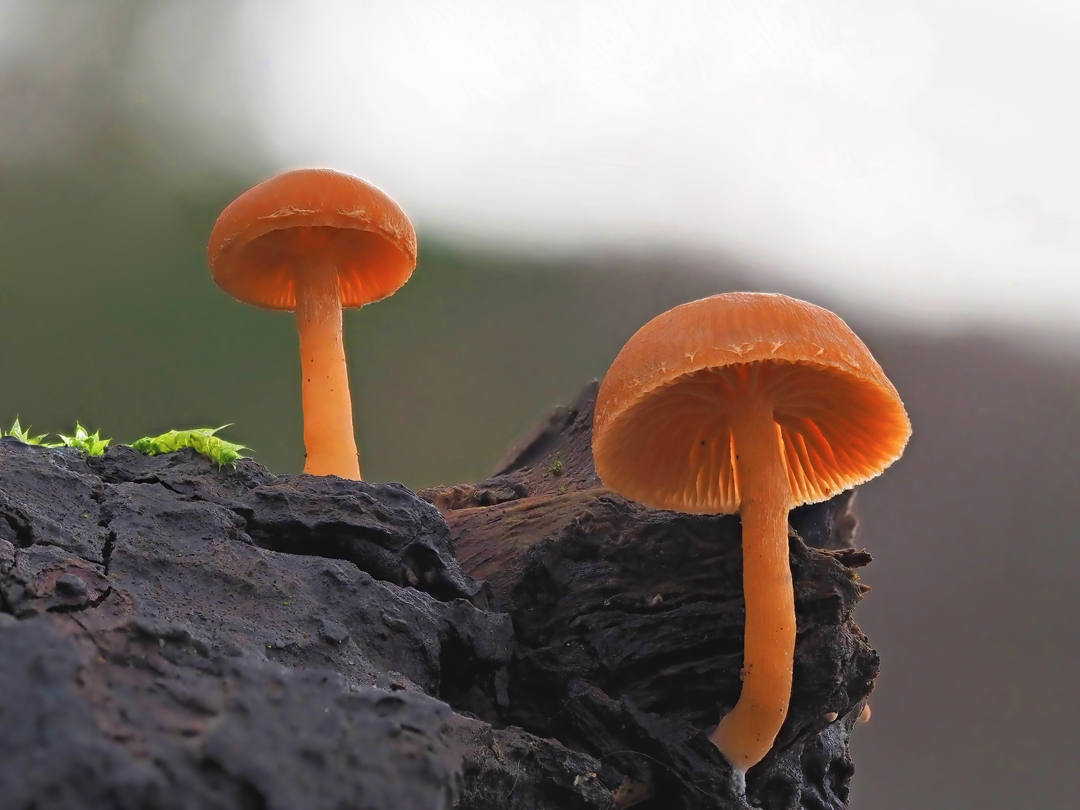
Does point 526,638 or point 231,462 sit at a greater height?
point 231,462

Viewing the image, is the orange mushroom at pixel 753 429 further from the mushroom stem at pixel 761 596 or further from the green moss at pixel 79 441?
the green moss at pixel 79 441

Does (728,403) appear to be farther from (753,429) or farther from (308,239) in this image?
(308,239)

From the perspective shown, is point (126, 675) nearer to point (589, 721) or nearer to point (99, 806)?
point (99, 806)

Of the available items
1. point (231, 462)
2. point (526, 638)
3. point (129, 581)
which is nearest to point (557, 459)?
point (526, 638)

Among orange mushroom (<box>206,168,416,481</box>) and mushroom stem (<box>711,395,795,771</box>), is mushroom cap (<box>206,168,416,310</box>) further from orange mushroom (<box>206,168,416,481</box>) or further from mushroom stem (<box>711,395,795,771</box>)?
mushroom stem (<box>711,395,795,771</box>)

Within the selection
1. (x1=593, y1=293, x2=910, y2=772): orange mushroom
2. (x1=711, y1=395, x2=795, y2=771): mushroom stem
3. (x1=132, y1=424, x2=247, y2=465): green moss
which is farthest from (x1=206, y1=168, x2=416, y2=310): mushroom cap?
(x1=711, y1=395, x2=795, y2=771): mushroom stem

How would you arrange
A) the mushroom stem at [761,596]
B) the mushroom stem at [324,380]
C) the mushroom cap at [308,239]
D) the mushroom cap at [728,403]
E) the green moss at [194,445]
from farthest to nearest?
the mushroom stem at [324,380]
the mushroom cap at [308,239]
the green moss at [194,445]
the mushroom stem at [761,596]
the mushroom cap at [728,403]

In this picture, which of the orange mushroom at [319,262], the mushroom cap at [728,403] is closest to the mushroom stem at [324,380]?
the orange mushroom at [319,262]
